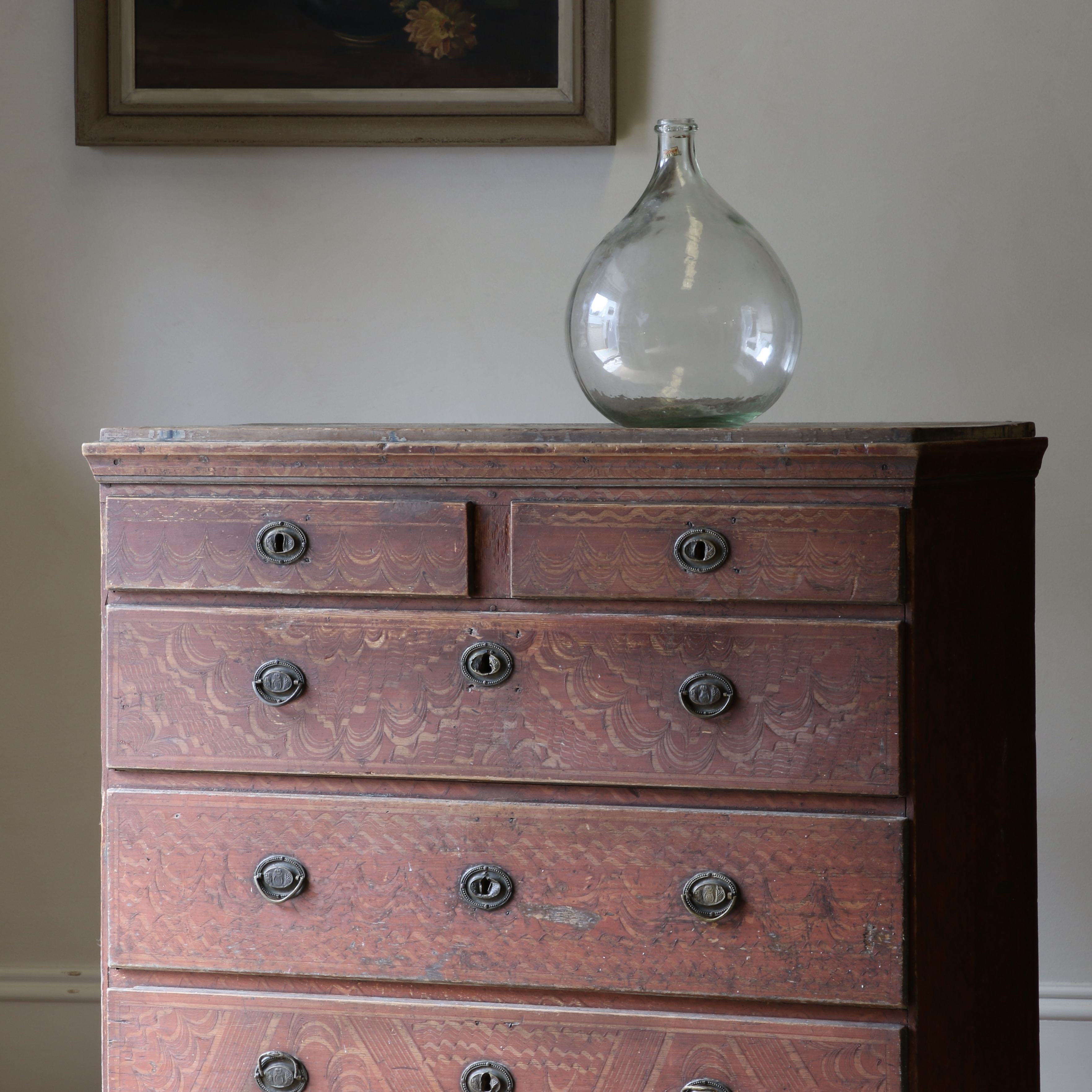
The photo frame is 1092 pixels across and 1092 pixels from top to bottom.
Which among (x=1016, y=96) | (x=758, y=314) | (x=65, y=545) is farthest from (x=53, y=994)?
(x=1016, y=96)

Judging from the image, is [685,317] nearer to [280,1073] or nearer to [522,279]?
[522,279]

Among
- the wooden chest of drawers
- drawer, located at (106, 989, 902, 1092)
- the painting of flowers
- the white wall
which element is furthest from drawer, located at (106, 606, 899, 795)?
the painting of flowers

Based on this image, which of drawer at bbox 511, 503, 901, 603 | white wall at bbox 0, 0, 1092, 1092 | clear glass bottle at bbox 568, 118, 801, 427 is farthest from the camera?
white wall at bbox 0, 0, 1092, 1092

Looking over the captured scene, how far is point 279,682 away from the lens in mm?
1218

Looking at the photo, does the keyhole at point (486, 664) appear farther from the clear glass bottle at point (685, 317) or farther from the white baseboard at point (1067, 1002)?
the white baseboard at point (1067, 1002)

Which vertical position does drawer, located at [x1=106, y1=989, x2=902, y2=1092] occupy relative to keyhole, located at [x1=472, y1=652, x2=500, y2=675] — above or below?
below

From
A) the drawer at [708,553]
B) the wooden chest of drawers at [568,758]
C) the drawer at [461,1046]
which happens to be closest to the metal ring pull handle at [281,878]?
the wooden chest of drawers at [568,758]

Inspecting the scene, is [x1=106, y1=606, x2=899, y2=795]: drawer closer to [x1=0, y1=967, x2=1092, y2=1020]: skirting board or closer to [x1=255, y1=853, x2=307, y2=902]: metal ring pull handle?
[x1=255, y1=853, x2=307, y2=902]: metal ring pull handle

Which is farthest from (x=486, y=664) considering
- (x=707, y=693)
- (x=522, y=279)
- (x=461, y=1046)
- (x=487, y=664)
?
(x=522, y=279)

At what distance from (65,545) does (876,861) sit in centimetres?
145

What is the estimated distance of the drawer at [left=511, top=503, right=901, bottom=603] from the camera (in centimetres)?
113

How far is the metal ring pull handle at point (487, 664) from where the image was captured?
1.19 m

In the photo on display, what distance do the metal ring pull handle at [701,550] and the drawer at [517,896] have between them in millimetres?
259

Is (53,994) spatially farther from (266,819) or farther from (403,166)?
(403,166)
